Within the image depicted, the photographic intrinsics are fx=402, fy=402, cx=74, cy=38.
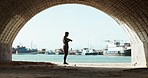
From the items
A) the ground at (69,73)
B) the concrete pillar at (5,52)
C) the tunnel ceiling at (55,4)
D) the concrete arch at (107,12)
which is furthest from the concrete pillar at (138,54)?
the concrete pillar at (5,52)

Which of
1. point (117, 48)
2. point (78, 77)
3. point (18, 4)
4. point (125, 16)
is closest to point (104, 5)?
point (125, 16)

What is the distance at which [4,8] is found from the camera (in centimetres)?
1767

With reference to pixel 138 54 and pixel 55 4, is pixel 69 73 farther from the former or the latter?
pixel 55 4

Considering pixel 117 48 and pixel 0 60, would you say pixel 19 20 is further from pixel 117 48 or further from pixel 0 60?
pixel 117 48

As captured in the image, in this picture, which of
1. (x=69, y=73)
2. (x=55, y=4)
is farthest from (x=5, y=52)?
(x=69, y=73)

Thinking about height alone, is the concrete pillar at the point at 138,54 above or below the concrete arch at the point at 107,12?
below

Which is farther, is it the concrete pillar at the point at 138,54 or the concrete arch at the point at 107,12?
the concrete pillar at the point at 138,54

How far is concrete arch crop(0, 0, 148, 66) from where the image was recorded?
58.6 feet

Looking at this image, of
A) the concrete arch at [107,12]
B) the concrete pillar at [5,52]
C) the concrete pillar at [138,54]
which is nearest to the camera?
the concrete arch at [107,12]

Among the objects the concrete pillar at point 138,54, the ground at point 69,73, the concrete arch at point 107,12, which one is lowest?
the ground at point 69,73

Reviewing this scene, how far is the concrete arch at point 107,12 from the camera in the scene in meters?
17.9

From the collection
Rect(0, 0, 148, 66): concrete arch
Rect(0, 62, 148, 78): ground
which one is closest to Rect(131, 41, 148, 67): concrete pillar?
Rect(0, 0, 148, 66): concrete arch

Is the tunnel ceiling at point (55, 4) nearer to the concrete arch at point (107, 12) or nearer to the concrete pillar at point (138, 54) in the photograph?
the concrete arch at point (107, 12)

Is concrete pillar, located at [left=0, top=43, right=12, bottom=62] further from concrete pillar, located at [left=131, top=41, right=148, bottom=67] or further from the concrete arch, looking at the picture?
concrete pillar, located at [left=131, top=41, right=148, bottom=67]
